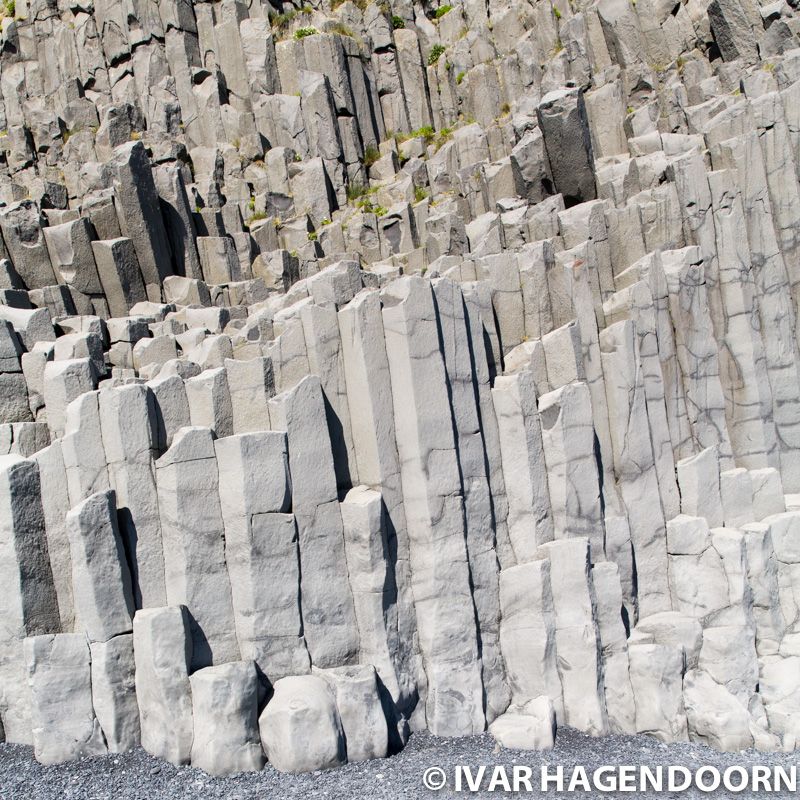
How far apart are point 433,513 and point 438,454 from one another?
682mm

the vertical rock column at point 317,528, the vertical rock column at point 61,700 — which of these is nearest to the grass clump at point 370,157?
the vertical rock column at point 317,528

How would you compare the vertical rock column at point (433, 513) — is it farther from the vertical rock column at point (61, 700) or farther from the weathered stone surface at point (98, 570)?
the vertical rock column at point (61, 700)

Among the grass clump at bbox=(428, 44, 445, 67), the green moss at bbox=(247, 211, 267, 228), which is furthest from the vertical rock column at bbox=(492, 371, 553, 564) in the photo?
the grass clump at bbox=(428, 44, 445, 67)

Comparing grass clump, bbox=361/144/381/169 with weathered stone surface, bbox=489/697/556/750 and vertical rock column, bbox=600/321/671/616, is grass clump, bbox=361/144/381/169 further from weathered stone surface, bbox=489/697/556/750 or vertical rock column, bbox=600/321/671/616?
weathered stone surface, bbox=489/697/556/750

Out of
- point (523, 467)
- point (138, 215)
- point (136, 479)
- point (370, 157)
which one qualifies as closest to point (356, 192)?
point (370, 157)

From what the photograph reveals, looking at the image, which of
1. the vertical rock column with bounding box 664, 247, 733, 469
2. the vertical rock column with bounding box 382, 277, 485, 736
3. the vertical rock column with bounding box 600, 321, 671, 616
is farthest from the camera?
the vertical rock column with bounding box 664, 247, 733, 469

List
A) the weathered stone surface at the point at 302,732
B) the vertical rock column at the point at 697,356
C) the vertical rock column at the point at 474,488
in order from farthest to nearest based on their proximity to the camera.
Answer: the vertical rock column at the point at 697,356 → the vertical rock column at the point at 474,488 → the weathered stone surface at the point at 302,732

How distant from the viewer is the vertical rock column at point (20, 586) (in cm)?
866

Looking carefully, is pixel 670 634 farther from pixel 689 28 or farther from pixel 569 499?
pixel 689 28

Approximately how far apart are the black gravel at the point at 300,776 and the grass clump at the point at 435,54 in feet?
62.0

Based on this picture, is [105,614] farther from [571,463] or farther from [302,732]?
[571,463]

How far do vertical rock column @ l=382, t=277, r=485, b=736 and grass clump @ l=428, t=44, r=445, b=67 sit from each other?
1528 cm

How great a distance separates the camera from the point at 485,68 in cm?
2083

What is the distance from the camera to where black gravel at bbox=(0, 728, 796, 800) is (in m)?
7.96
